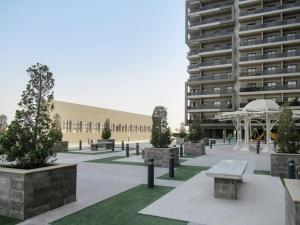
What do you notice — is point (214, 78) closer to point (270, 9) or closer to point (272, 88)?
point (272, 88)

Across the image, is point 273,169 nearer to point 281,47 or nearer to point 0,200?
point 0,200

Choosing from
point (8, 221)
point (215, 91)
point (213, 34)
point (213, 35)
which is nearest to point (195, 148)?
point (8, 221)

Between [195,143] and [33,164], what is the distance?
15706 mm

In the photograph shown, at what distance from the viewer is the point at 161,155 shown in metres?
13.2

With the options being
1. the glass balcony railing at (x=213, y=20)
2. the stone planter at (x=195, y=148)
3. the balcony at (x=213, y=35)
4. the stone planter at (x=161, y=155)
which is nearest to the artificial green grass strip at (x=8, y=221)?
the stone planter at (x=161, y=155)

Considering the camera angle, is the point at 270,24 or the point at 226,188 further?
the point at 270,24

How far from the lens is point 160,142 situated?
13.9m

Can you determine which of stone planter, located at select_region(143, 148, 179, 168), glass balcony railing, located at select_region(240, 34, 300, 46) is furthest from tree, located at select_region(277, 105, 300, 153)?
glass balcony railing, located at select_region(240, 34, 300, 46)

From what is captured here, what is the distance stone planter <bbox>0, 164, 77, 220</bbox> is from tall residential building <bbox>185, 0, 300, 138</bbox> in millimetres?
44176

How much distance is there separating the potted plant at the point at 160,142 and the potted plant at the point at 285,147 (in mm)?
4737

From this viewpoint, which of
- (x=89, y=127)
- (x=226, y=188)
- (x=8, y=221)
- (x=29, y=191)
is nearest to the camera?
(x=8, y=221)

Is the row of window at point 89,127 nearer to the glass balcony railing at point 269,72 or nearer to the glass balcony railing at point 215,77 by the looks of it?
the glass balcony railing at point 215,77

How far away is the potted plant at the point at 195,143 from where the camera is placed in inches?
792

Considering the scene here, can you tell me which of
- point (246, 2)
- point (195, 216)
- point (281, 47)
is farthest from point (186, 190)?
point (246, 2)
